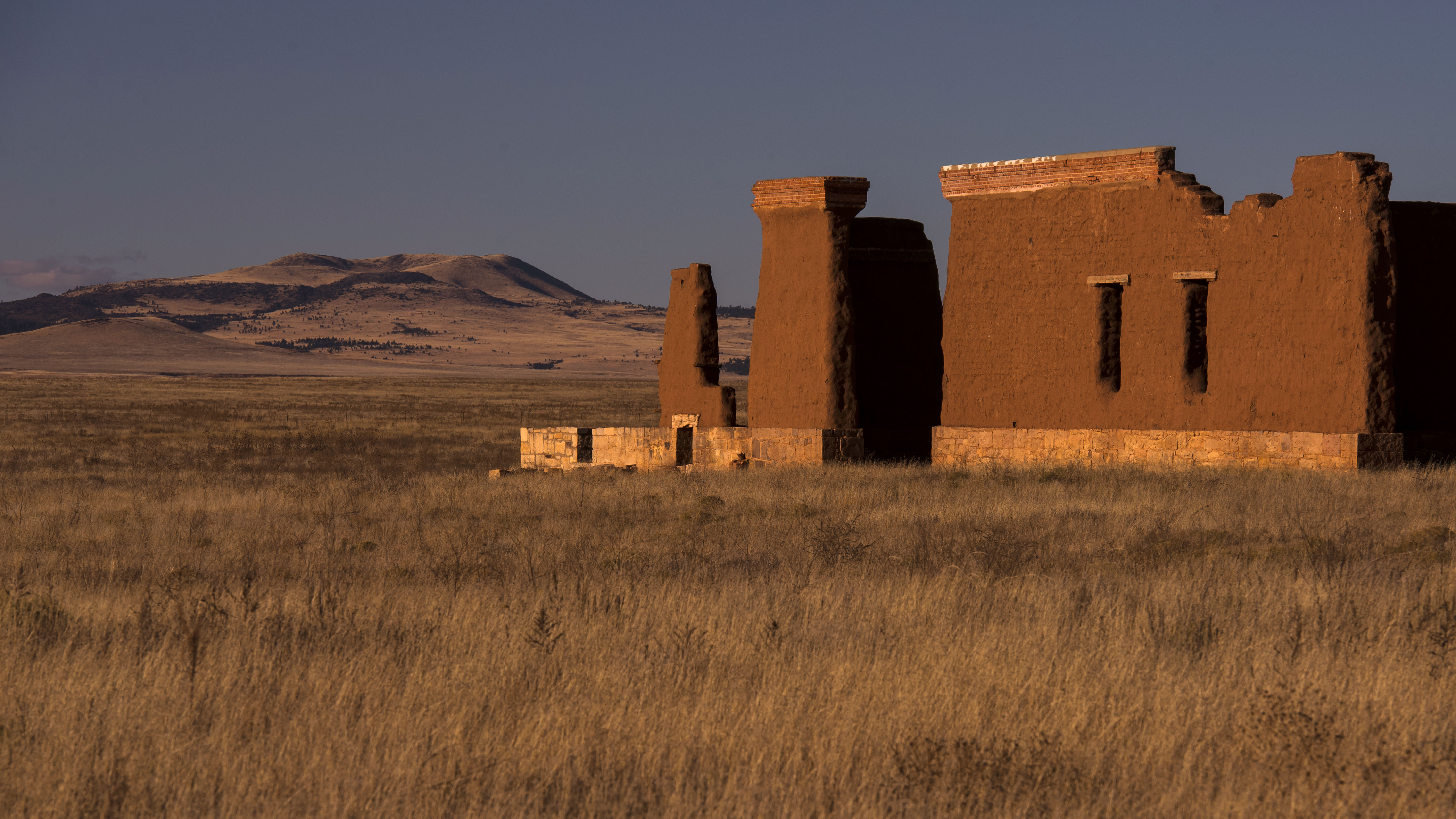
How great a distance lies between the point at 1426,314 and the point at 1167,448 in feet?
12.6

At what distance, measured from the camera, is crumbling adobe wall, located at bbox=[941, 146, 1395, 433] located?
16.9 metres

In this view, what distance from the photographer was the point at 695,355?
924 inches

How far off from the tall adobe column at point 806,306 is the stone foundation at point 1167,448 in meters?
1.72

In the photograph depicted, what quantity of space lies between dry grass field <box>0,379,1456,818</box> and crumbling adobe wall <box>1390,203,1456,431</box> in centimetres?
344

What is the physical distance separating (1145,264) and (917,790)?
48.4 feet

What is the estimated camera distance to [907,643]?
7.48 metres

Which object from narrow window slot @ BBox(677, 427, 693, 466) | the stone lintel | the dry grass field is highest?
the stone lintel

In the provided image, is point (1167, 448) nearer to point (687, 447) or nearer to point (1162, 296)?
point (1162, 296)

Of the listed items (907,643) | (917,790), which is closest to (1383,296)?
Answer: (907,643)

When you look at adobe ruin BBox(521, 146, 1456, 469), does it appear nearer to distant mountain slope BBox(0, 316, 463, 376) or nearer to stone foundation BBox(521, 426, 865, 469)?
stone foundation BBox(521, 426, 865, 469)

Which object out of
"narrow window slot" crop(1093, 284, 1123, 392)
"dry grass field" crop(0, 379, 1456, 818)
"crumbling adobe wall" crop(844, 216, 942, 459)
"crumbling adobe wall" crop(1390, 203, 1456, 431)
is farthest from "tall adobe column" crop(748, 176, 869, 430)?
"crumbling adobe wall" crop(1390, 203, 1456, 431)

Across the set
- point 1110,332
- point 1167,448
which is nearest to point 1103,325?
point 1110,332

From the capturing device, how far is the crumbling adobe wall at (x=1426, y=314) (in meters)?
18.3

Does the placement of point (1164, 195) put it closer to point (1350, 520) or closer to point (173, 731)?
point (1350, 520)
